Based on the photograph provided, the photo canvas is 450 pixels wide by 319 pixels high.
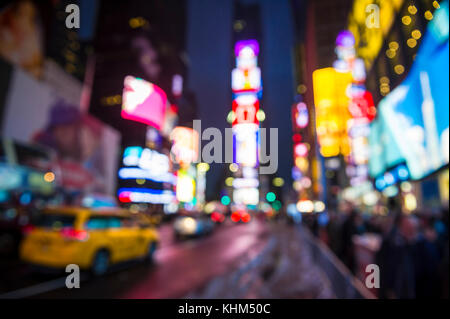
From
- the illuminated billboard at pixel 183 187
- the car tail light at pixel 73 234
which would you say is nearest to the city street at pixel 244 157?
the car tail light at pixel 73 234

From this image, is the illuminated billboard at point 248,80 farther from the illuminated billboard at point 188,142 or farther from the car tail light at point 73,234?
the car tail light at point 73,234

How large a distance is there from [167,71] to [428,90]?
98.6 m

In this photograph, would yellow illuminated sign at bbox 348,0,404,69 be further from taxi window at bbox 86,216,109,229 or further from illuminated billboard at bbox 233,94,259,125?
taxi window at bbox 86,216,109,229

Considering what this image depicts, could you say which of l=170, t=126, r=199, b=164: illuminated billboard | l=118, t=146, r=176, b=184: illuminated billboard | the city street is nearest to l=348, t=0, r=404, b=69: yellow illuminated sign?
the city street

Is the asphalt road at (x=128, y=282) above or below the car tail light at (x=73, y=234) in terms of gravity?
below

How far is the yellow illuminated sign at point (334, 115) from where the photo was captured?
15125 millimetres

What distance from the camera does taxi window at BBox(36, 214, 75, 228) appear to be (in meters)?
6.73

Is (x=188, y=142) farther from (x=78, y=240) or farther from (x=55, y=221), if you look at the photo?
(x=55, y=221)

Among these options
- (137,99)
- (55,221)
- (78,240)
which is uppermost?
Result: (137,99)

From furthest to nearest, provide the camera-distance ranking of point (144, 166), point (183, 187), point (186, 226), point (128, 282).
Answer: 1. point (183, 187)
2. point (144, 166)
3. point (186, 226)
4. point (128, 282)

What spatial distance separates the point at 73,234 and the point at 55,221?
68cm

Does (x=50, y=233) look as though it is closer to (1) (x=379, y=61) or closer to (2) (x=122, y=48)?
(1) (x=379, y=61)

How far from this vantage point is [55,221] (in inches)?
268

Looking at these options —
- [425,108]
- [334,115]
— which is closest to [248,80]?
[334,115]
